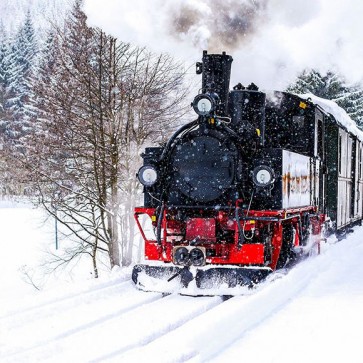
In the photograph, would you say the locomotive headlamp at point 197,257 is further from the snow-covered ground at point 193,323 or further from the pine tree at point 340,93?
the pine tree at point 340,93

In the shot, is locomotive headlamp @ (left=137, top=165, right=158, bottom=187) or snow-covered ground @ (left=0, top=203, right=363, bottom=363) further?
locomotive headlamp @ (left=137, top=165, right=158, bottom=187)

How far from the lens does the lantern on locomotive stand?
23.4 feet

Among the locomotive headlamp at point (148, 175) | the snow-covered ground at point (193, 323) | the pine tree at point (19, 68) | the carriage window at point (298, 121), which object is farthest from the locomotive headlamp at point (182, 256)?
the pine tree at point (19, 68)

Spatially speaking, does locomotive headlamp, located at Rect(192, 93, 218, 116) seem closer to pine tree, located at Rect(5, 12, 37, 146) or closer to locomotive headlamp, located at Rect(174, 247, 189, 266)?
locomotive headlamp, located at Rect(174, 247, 189, 266)

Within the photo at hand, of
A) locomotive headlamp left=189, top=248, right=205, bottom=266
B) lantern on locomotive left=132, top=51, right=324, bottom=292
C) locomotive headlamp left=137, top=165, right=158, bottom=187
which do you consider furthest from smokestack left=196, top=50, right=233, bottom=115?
locomotive headlamp left=189, top=248, right=205, bottom=266

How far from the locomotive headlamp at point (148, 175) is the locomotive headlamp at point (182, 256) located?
3.82 ft

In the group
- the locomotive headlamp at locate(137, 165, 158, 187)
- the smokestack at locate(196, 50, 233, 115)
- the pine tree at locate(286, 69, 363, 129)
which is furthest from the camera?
the pine tree at locate(286, 69, 363, 129)

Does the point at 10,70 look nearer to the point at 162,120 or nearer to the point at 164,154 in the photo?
the point at 162,120

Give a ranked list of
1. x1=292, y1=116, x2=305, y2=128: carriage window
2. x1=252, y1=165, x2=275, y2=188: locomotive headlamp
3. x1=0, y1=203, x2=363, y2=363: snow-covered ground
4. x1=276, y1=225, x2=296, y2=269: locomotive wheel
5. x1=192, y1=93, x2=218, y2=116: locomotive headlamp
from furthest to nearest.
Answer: x1=292, y1=116, x2=305, y2=128: carriage window → x1=276, y1=225, x2=296, y2=269: locomotive wheel → x1=192, y1=93, x2=218, y2=116: locomotive headlamp → x1=252, y1=165, x2=275, y2=188: locomotive headlamp → x1=0, y1=203, x2=363, y2=363: snow-covered ground

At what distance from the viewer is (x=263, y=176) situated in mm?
7105

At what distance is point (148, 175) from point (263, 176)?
172 centimetres

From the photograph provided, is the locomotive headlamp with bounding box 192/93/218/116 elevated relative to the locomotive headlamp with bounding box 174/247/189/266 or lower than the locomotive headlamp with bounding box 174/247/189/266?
elevated

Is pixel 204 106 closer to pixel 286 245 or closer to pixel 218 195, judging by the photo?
pixel 218 195

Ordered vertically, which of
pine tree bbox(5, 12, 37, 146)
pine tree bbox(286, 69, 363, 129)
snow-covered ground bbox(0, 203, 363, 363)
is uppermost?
pine tree bbox(5, 12, 37, 146)
